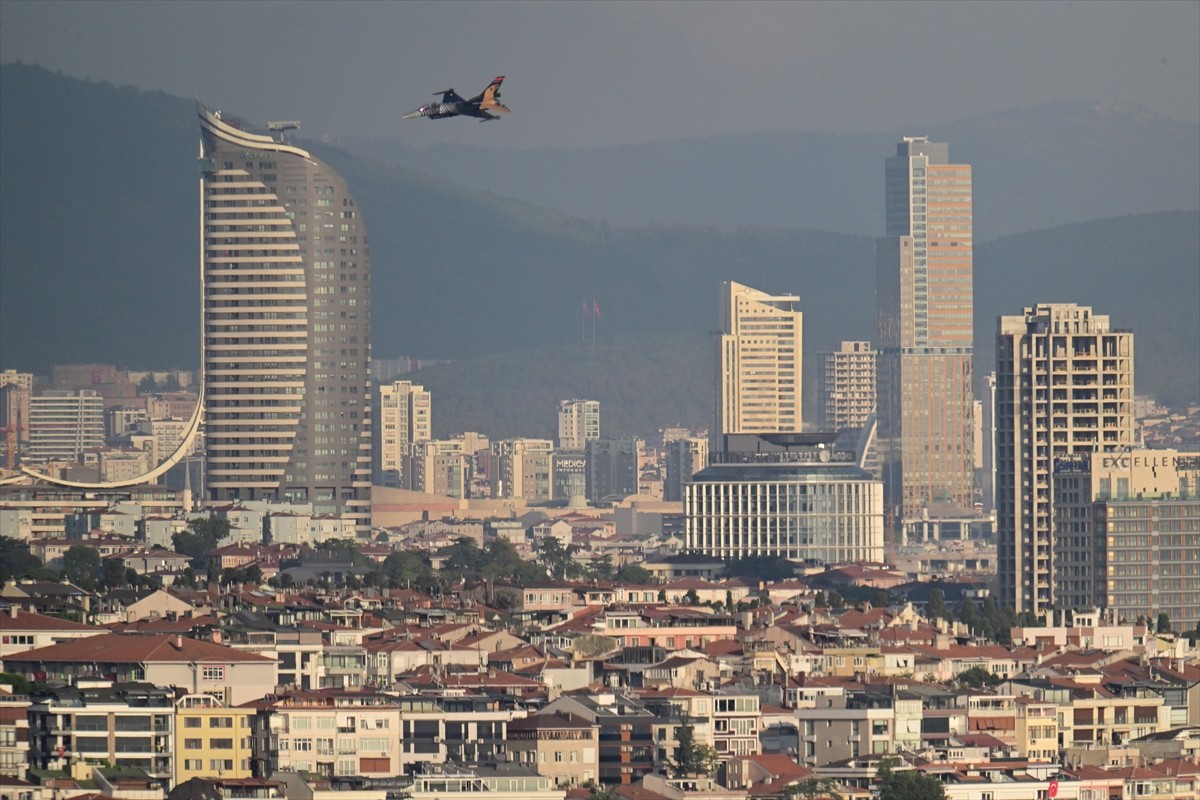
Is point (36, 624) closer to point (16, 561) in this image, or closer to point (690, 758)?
point (690, 758)

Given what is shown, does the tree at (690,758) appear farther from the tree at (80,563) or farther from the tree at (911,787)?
the tree at (80,563)

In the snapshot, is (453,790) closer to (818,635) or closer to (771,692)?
(771,692)

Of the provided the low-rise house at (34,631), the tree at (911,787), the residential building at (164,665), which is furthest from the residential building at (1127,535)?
the tree at (911,787)

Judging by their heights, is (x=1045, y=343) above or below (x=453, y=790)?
above

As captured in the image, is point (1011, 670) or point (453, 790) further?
point (1011, 670)

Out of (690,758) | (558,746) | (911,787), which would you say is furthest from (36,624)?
(911,787)

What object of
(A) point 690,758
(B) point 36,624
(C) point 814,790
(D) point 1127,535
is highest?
(D) point 1127,535

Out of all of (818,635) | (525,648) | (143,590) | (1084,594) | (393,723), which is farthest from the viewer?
(1084,594)

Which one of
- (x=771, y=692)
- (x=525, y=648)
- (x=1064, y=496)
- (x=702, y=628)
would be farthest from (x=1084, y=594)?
(x=771, y=692)
